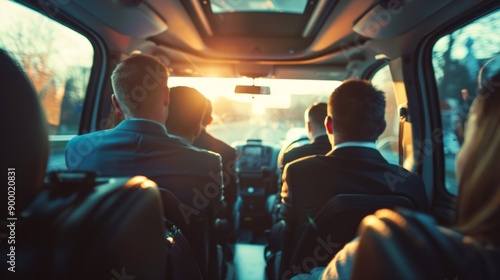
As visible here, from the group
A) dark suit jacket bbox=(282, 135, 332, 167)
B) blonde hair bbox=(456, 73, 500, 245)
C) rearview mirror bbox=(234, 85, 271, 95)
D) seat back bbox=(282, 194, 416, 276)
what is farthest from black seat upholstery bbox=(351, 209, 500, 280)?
rearview mirror bbox=(234, 85, 271, 95)

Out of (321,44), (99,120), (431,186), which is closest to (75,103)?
(99,120)

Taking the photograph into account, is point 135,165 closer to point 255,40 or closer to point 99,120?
point 99,120

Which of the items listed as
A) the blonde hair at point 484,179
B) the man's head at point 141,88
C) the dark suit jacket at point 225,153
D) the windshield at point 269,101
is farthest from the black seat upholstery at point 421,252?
the windshield at point 269,101

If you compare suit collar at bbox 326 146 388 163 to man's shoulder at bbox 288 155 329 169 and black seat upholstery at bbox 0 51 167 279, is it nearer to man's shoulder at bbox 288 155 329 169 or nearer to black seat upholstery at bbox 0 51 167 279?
man's shoulder at bbox 288 155 329 169

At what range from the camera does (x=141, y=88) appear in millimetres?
2131

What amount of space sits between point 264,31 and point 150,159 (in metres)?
2.87

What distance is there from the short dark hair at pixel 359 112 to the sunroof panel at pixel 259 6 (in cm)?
153

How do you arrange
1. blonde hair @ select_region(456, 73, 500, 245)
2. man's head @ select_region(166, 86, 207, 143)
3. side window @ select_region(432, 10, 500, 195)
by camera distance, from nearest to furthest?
1. blonde hair @ select_region(456, 73, 500, 245)
2. side window @ select_region(432, 10, 500, 195)
3. man's head @ select_region(166, 86, 207, 143)

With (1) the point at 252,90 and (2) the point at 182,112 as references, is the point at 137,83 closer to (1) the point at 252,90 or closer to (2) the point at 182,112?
(2) the point at 182,112

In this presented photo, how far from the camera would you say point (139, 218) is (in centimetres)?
90

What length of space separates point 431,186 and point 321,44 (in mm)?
2164

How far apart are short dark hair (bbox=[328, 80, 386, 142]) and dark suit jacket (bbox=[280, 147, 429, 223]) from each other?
0.14m

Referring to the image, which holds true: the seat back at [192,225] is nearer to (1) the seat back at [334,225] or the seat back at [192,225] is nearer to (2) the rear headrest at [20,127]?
(1) the seat back at [334,225]

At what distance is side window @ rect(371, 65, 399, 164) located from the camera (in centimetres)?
407
